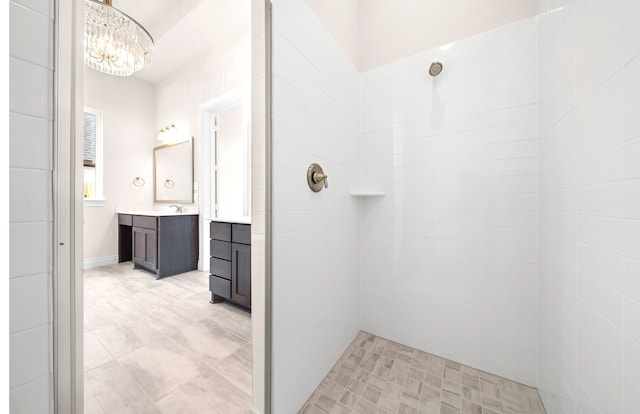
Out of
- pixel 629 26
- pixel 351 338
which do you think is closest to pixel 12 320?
pixel 629 26

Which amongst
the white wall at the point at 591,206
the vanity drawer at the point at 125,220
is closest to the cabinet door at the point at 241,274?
the white wall at the point at 591,206

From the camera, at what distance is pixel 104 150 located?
336 cm

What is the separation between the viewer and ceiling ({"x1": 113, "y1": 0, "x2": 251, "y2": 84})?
7.71 feet

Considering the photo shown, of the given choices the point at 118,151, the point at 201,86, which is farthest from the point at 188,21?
the point at 118,151

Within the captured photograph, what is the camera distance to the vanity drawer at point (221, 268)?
2055 mm

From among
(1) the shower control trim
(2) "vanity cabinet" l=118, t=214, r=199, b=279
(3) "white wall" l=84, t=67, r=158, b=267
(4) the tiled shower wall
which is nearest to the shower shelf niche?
(4) the tiled shower wall

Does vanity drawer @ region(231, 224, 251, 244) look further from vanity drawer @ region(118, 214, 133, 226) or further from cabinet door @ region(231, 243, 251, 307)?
vanity drawer @ region(118, 214, 133, 226)

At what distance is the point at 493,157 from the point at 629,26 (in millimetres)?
810

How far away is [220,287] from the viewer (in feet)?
6.96

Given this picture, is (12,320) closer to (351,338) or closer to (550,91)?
(351,338)

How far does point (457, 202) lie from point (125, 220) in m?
4.23

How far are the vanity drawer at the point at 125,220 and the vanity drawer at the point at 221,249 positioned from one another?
78.6 inches

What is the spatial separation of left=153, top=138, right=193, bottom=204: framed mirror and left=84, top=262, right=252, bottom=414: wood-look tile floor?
1.44 meters

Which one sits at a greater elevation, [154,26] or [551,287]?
[154,26]
